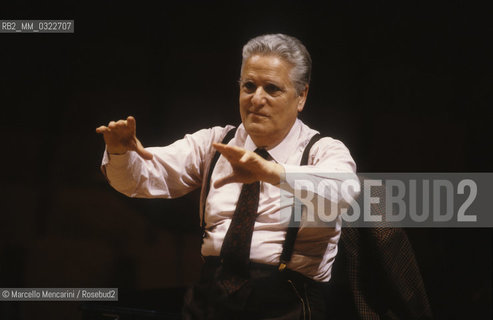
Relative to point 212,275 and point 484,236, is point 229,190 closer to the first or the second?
point 212,275

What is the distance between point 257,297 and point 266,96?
0.55 m

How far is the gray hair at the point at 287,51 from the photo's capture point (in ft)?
4.55

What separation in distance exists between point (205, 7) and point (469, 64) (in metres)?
1.31

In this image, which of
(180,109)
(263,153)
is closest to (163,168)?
(263,153)

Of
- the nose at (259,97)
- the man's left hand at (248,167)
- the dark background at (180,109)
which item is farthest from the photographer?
the dark background at (180,109)

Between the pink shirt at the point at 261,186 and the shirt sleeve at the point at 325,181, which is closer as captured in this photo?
the shirt sleeve at the point at 325,181

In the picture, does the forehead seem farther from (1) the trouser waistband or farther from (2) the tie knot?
(1) the trouser waistband

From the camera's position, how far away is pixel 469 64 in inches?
92.1

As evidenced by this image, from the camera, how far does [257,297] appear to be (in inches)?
50.5

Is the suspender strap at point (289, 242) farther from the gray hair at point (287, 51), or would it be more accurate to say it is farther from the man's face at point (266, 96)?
the gray hair at point (287, 51)

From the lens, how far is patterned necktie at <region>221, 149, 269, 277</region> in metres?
1.28

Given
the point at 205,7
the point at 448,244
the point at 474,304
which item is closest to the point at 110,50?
the point at 205,7

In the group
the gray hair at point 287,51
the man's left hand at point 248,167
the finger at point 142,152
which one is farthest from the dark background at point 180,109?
the man's left hand at point 248,167

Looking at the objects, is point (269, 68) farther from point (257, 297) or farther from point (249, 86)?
point (257, 297)
